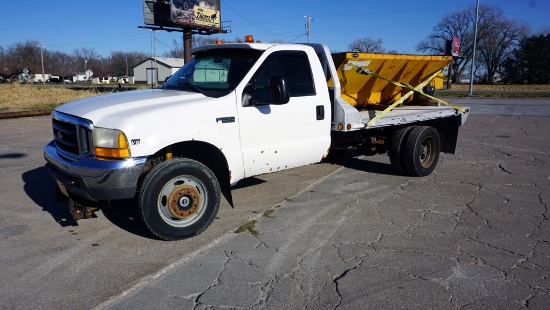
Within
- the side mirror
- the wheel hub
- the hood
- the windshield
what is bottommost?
the wheel hub

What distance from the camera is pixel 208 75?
17.8 feet

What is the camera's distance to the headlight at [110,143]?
406cm

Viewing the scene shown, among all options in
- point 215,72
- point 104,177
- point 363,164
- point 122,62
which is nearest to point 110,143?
point 104,177

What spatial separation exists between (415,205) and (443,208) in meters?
0.35

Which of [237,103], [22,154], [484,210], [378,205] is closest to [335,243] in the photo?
[378,205]

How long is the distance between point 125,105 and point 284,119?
186 cm

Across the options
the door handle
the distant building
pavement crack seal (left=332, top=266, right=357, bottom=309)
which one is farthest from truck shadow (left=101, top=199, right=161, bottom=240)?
the distant building

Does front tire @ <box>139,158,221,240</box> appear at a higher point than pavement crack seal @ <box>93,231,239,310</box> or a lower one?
higher

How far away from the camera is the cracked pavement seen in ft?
11.3

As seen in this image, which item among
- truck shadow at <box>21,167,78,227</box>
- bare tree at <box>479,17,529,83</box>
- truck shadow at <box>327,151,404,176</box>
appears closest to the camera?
truck shadow at <box>21,167,78,227</box>

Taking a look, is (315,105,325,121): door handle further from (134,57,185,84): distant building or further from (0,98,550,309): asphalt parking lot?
(134,57,185,84): distant building

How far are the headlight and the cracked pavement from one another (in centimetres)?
120

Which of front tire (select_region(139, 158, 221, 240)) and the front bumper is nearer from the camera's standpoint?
the front bumper

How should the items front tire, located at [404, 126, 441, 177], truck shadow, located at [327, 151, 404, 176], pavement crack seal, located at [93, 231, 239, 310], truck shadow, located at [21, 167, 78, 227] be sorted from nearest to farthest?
pavement crack seal, located at [93, 231, 239, 310], truck shadow, located at [21, 167, 78, 227], front tire, located at [404, 126, 441, 177], truck shadow, located at [327, 151, 404, 176]
